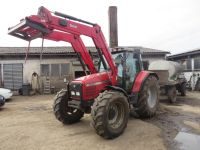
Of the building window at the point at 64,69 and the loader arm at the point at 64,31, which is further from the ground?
the loader arm at the point at 64,31

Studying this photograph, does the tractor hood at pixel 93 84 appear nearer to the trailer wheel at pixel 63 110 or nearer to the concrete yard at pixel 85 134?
the trailer wheel at pixel 63 110

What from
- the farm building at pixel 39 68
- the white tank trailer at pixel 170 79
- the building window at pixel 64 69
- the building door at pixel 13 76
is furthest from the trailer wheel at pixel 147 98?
the building door at pixel 13 76

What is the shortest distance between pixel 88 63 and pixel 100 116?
1.97m

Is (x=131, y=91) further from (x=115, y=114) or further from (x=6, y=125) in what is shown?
(x=6, y=125)

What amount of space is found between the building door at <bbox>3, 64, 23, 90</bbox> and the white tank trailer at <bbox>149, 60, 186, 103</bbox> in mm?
10084

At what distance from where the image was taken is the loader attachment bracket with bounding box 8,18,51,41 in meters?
4.65

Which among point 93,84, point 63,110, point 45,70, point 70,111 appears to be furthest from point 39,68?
point 93,84

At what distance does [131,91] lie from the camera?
23.0ft

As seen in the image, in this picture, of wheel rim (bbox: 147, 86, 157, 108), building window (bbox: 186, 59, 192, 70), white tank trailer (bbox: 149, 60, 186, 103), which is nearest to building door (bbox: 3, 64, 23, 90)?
white tank trailer (bbox: 149, 60, 186, 103)

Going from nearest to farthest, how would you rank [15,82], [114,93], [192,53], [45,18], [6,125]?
[45,18]
[114,93]
[6,125]
[15,82]
[192,53]

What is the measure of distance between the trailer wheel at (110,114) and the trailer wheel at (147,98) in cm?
119

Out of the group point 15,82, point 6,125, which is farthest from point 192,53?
point 6,125

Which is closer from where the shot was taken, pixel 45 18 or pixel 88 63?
pixel 45 18

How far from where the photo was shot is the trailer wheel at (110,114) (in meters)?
5.11
